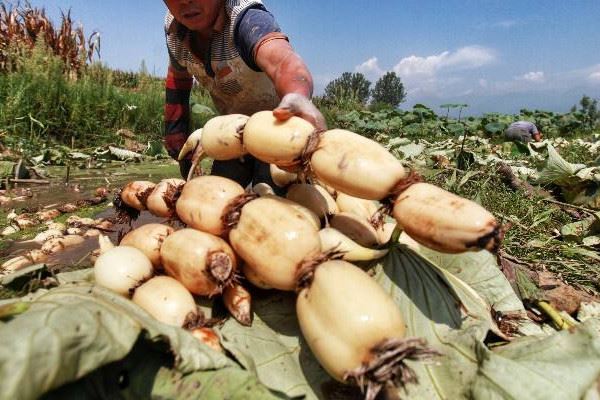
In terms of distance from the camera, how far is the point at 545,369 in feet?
4.05

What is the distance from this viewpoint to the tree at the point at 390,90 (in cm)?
4884

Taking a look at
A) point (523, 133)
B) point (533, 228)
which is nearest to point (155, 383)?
point (533, 228)

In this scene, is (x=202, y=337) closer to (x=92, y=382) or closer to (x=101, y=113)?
(x=92, y=382)

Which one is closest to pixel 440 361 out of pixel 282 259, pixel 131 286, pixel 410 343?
pixel 410 343

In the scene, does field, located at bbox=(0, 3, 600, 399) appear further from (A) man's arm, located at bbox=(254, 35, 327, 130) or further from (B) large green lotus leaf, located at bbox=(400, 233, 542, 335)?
(A) man's arm, located at bbox=(254, 35, 327, 130)

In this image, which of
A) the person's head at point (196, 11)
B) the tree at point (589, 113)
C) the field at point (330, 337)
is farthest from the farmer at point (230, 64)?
the tree at point (589, 113)

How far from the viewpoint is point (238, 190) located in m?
1.66

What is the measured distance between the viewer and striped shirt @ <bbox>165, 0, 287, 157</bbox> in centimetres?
279

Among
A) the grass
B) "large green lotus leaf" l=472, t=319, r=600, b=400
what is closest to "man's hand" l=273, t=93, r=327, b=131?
"large green lotus leaf" l=472, t=319, r=600, b=400

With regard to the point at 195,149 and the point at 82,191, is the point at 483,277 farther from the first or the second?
the point at 82,191

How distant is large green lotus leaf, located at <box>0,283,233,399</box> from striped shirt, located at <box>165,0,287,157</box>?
6.08ft

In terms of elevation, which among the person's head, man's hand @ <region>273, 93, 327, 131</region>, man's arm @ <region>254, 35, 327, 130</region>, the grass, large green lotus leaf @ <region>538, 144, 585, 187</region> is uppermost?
the person's head

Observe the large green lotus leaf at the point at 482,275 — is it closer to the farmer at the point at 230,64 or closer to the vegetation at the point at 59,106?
the farmer at the point at 230,64

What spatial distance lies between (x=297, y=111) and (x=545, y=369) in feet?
3.57
